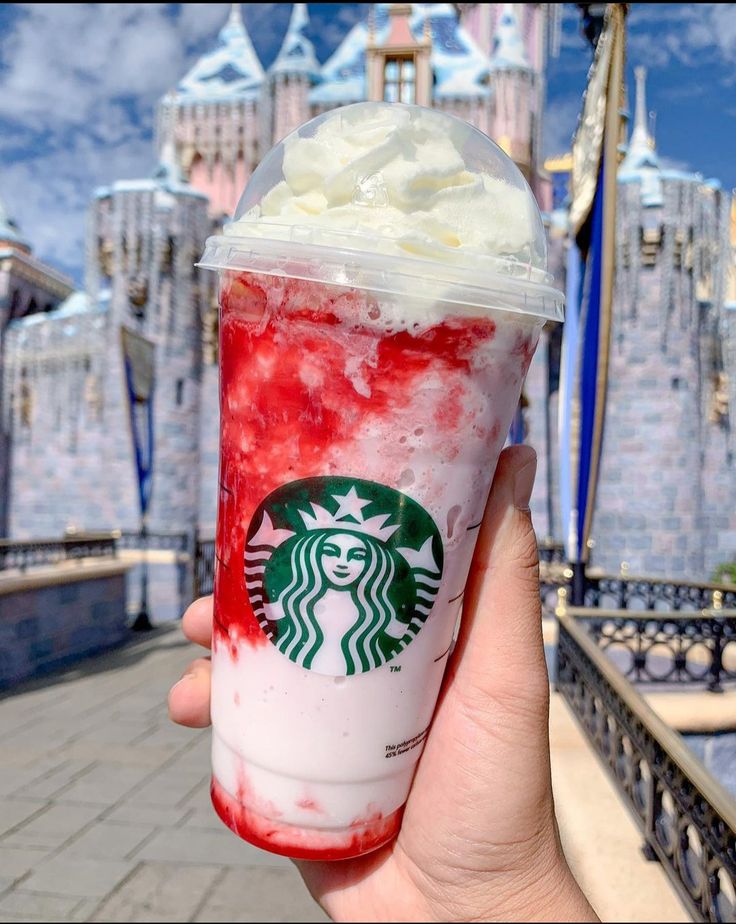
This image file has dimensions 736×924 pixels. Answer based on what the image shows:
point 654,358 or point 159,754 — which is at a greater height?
point 654,358

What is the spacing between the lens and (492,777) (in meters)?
1.05

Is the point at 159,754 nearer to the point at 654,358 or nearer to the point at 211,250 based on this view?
the point at 211,250

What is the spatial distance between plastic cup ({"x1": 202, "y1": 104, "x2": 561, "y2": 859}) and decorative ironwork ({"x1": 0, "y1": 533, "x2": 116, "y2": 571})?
747cm

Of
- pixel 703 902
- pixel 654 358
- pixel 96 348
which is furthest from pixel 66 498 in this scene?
pixel 703 902

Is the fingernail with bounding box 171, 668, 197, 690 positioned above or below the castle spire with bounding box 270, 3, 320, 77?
below

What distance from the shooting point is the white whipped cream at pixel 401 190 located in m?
0.81

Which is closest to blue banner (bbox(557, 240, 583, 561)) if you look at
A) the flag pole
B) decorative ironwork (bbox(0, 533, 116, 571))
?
the flag pole

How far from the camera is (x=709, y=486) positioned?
13219mm

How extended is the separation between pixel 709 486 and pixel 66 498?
13786mm

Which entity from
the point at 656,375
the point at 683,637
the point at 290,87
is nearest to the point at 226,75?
the point at 290,87

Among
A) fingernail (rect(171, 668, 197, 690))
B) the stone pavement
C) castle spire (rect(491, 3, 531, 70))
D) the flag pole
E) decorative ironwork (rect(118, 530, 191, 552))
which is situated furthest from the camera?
castle spire (rect(491, 3, 531, 70))

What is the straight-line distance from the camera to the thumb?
3.30 ft

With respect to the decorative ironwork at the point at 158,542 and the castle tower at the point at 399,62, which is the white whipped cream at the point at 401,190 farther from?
the castle tower at the point at 399,62

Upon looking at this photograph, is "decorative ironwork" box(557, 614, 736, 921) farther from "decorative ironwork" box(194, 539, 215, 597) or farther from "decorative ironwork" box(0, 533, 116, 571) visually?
"decorative ironwork" box(0, 533, 116, 571)
